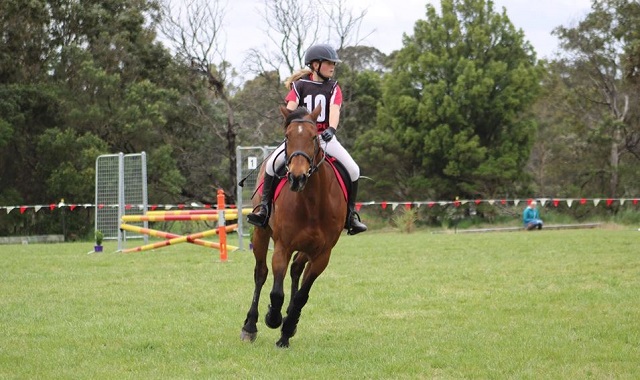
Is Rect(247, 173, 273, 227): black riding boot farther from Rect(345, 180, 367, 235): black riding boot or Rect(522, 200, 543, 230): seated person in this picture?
Rect(522, 200, 543, 230): seated person

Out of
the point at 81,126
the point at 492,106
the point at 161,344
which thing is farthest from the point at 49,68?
the point at 161,344

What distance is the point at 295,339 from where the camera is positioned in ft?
28.2

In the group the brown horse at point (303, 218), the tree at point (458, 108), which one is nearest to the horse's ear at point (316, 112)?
the brown horse at point (303, 218)

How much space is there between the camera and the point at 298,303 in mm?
8367

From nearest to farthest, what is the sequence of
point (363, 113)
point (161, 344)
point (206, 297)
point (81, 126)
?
point (161, 344), point (206, 297), point (81, 126), point (363, 113)

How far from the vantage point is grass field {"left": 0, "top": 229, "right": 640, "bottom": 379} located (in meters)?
7.07

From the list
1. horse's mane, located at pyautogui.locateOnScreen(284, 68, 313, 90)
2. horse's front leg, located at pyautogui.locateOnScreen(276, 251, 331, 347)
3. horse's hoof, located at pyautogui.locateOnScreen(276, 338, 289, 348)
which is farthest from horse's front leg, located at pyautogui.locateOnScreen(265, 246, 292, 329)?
horse's mane, located at pyautogui.locateOnScreen(284, 68, 313, 90)

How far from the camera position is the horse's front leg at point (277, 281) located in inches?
318

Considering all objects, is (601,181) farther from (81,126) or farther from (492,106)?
(81,126)

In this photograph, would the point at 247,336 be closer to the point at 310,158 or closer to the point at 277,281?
the point at 277,281

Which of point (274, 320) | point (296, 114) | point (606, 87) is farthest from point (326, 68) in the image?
point (606, 87)

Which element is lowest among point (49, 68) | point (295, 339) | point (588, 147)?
point (295, 339)

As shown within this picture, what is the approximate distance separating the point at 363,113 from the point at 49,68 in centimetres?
1955

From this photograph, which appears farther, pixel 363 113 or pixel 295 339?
pixel 363 113
